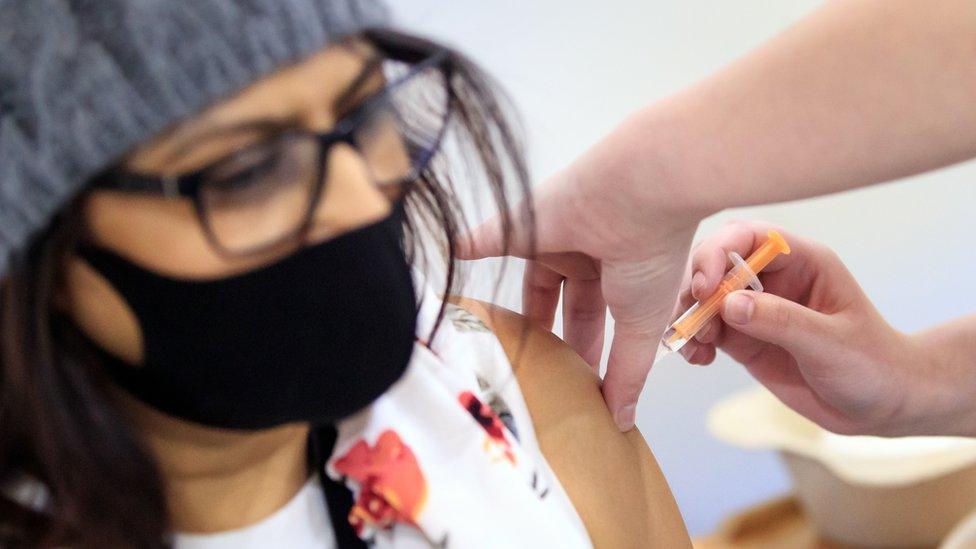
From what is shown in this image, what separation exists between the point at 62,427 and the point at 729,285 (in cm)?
83

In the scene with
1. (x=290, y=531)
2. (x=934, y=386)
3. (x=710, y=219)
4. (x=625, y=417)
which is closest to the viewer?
(x=290, y=531)

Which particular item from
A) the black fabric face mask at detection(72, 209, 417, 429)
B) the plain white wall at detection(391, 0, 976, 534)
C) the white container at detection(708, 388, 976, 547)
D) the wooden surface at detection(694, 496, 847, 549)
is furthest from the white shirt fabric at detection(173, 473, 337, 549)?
the wooden surface at detection(694, 496, 847, 549)

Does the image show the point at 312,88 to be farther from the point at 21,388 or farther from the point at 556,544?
the point at 556,544

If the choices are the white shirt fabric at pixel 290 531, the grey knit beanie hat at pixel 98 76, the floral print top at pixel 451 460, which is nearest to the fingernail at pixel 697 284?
the floral print top at pixel 451 460

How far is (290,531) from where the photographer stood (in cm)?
105

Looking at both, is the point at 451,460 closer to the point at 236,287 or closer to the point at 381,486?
the point at 381,486

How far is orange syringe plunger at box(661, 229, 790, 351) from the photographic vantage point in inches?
46.6

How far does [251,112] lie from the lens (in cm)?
78

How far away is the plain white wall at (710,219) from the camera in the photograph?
2205mm

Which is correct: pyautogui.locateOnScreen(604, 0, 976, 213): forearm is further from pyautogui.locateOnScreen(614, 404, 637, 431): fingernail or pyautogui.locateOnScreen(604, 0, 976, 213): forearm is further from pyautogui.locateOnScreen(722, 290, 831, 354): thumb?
pyautogui.locateOnScreen(614, 404, 637, 431): fingernail

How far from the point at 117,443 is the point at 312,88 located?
40 centimetres

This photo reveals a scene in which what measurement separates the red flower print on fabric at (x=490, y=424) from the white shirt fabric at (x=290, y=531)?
0.22 m

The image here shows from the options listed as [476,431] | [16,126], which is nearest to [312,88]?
[16,126]

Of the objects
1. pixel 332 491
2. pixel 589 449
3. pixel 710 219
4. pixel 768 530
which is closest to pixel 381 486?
pixel 332 491
